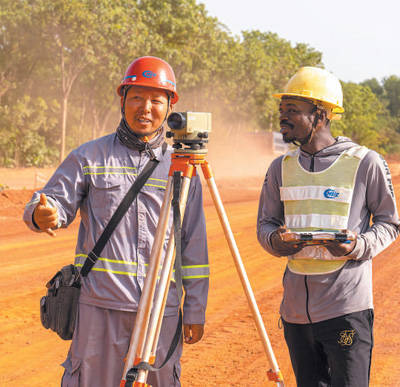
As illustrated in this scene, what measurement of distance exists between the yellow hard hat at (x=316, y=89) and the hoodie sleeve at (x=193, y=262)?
27.8 inches

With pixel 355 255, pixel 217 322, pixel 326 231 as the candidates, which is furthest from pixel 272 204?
pixel 217 322

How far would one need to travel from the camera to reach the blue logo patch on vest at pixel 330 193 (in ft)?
9.36

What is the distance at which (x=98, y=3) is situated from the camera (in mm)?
25047

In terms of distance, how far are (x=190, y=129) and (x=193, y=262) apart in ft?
2.43

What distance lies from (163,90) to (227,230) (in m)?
0.86

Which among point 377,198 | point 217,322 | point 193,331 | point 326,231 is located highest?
point 377,198

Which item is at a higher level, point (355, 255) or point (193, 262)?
point (355, 255)

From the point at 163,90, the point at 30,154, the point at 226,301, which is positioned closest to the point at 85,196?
the point at 163,90

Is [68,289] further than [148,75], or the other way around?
[148,75]

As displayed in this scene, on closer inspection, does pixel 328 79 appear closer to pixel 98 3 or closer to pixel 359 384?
pixel 359 384

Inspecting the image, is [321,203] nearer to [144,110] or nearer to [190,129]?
[190,129]

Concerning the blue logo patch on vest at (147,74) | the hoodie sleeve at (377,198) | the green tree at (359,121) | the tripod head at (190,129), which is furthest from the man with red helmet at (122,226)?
the green tree at (359,121)

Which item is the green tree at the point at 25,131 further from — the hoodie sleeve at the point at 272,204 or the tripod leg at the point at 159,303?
the tripod leg at the point at 159,303

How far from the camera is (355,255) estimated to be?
2738 millimetres
